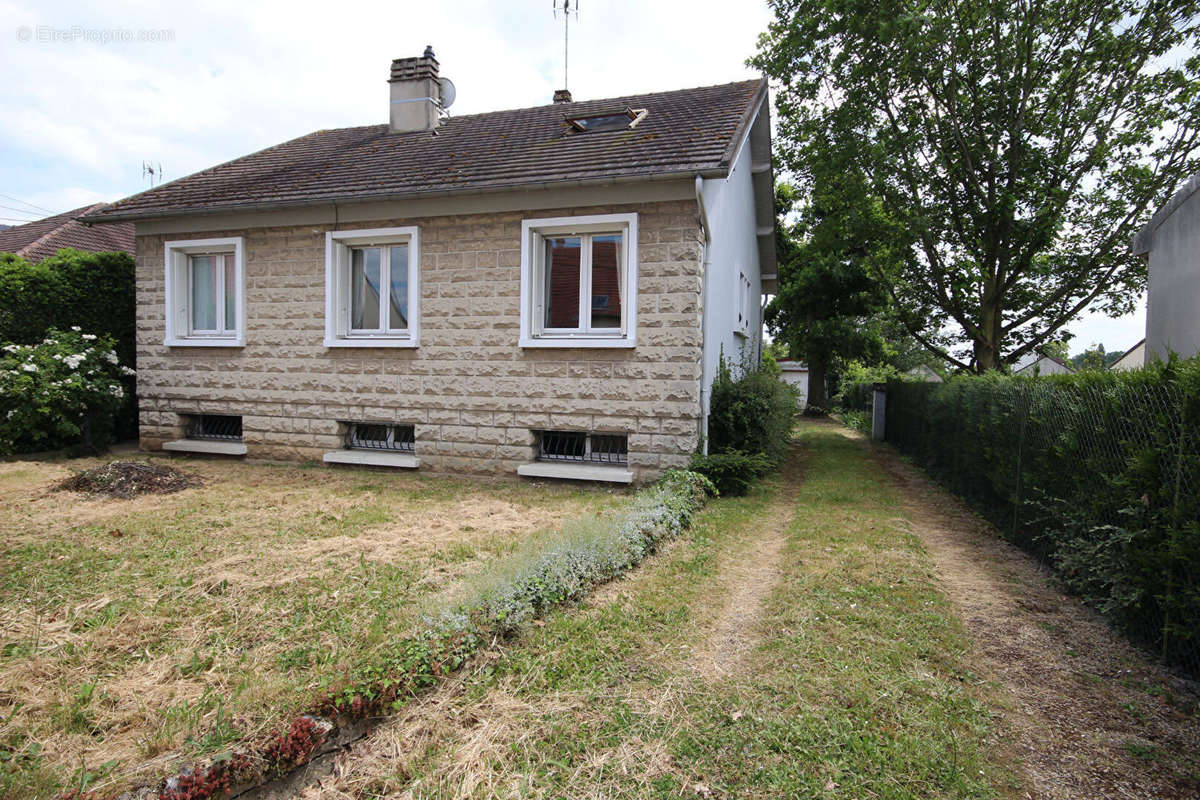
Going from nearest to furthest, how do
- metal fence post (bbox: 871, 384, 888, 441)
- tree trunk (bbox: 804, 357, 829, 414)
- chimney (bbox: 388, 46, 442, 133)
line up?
chimney (bbox: 388, 46, 442, 133) → metal fence post (bbox: 871, 384, 888, 441) → tree trunk (bbox: 804, 357, 829, 414)

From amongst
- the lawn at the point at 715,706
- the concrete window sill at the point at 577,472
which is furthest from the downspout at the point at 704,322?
the lawn at the point at 715,706

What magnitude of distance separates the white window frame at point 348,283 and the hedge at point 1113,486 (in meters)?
7.88

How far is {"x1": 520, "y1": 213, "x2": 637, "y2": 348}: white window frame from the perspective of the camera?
27.9 feet

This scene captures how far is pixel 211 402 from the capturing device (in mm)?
10609

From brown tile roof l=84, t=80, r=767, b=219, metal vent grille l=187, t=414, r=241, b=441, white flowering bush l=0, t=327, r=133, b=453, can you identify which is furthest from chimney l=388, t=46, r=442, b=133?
white flowering bush l=0, t=327, r=133, b=453

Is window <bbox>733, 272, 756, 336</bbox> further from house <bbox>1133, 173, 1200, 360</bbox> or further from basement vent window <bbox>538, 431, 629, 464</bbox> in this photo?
house <bbox>1133, 173, 1200, 360</bbox>

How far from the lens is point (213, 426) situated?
11.1 m

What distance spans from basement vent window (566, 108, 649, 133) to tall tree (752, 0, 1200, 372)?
7.31 meters

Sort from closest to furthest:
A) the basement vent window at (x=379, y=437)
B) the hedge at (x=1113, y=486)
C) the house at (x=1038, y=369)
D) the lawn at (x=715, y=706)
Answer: the lawn at (x=715, y=706) → the hedge at (x=1113, y=486) → the house at (x=1038, y=369) → the basement vent window at (x=379, y=437)

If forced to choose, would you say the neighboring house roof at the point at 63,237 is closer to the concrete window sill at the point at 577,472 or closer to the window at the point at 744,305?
the concrete window sill at the point at 577,472

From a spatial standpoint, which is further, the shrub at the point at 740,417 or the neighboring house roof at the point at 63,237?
the neighboring house roof at the point at 63,237

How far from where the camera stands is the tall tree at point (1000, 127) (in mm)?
14578

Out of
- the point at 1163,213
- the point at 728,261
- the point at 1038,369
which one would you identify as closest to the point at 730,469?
the point at 1038,369

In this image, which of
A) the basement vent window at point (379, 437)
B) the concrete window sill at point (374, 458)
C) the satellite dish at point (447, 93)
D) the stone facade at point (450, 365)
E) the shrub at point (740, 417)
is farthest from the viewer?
the satellite dish at point (447, 93)
